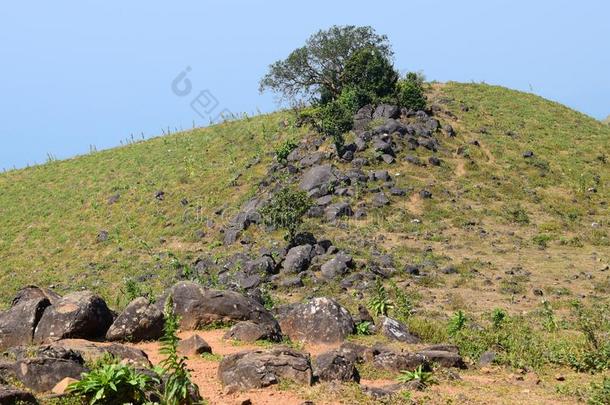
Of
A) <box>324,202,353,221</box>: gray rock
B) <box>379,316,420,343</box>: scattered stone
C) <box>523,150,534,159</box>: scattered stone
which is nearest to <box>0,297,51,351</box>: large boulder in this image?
<box>379,316,420,343</box>: scattered stone

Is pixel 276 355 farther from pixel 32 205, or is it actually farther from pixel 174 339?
pixel 32 205

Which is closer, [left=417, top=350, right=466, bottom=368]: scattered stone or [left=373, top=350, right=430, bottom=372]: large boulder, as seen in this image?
[left=373, top=350, right=430, bottom=372]: large boulder

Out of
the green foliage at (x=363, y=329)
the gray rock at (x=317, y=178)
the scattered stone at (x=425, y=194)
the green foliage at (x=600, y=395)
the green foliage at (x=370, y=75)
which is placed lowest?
the green foliage at (x=600, y=395)

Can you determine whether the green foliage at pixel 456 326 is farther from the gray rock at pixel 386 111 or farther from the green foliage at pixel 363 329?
the gray rock at pixel 386 111

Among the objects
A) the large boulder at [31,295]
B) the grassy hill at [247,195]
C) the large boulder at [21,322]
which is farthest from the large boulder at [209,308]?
the grassy hill at [247,195]

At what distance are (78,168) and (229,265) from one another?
37.3 metres

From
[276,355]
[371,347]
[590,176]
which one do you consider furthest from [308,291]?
[590,176]

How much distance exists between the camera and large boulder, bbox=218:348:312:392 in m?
12.7

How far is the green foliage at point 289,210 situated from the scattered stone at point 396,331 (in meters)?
17.0

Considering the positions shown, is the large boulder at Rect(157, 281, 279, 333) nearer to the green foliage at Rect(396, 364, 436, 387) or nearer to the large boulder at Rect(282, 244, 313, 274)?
the green foliage at Rect(396, 364, 436, 387)

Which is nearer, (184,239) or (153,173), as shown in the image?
(184,239)

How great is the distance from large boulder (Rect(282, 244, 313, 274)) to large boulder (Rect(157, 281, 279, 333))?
12968 mm

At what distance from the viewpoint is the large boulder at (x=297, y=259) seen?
32031mm

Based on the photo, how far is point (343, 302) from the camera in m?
26.8
